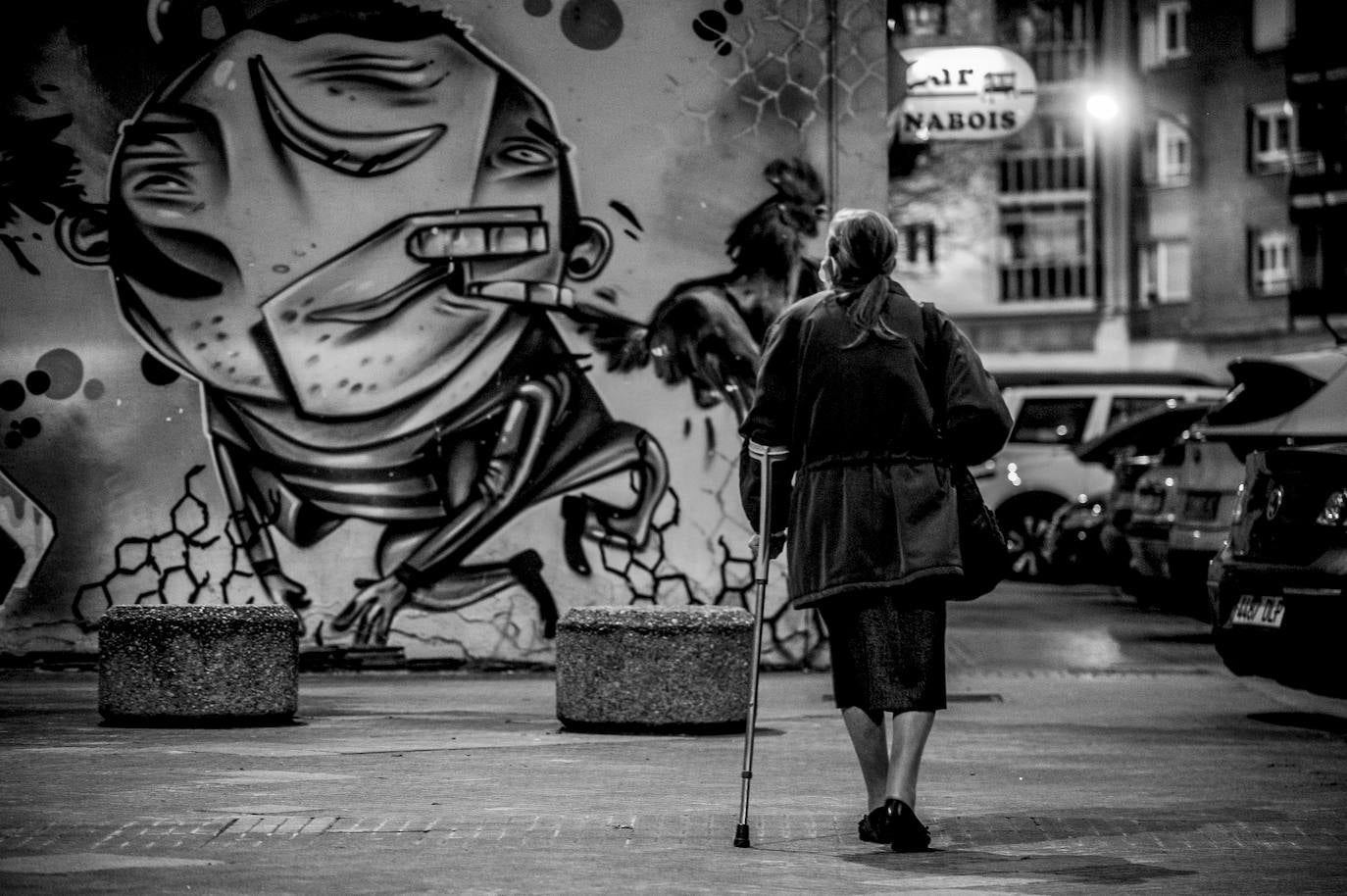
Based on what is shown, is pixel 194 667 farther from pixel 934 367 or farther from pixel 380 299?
pixel 934 367

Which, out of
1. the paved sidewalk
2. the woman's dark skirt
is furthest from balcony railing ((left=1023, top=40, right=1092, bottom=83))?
the woman's dark skirt

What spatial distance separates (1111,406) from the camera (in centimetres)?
2367

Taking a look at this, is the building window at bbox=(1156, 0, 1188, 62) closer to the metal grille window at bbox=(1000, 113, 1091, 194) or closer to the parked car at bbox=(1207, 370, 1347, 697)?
the metal grille window at bbox=(1000, 113, 1091, 194)

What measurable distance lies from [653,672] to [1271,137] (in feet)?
140

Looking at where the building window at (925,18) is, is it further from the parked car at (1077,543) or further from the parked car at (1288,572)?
the parked car at (1288,572)

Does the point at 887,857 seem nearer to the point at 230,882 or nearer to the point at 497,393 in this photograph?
the point at 230,882

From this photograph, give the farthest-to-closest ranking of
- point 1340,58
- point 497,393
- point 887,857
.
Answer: point 1340,58 < point 497,393 < point 887,857

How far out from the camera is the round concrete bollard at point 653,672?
9.54m

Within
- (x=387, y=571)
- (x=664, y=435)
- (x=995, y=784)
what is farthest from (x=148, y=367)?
(x=995, y=784)

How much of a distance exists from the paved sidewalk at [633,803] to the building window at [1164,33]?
4172 centimetres

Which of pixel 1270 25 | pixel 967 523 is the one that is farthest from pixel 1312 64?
pixel 967 523

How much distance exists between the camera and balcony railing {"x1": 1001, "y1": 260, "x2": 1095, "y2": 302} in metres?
53.1

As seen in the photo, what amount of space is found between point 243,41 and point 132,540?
2.86 metres

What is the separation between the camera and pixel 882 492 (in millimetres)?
6559
